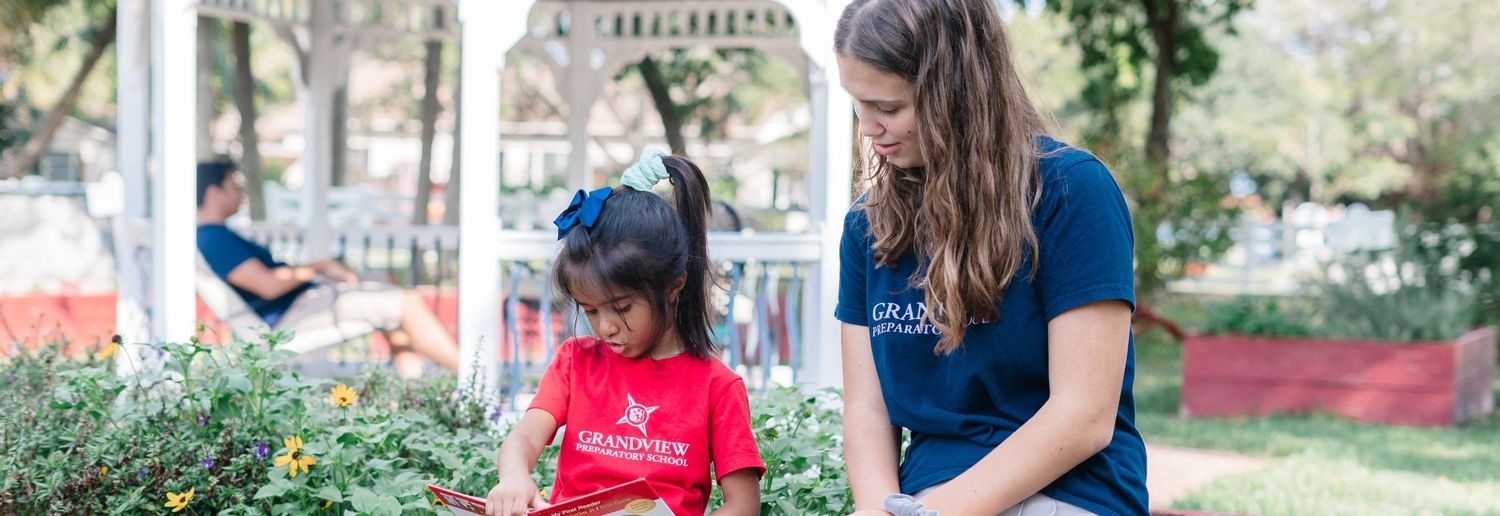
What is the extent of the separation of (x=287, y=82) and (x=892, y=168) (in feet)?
105

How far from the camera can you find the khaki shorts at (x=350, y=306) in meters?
6.08

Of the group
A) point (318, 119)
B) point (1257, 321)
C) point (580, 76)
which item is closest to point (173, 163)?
point (318, 119)

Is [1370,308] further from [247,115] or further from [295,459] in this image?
[247,115]

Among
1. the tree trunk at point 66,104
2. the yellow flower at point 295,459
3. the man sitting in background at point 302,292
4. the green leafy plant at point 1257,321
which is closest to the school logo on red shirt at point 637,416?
the yellow flower at point 295,459

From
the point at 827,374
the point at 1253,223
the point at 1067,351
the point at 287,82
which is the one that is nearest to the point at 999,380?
the point at 1067,351

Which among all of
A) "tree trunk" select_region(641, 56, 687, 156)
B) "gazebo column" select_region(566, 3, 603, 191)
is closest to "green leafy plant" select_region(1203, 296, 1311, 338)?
"gazebo column" select_region(566, 3, 603, 191)

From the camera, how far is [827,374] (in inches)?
184

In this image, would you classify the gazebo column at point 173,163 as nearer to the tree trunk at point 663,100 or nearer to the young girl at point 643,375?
the young girl at point 643,375

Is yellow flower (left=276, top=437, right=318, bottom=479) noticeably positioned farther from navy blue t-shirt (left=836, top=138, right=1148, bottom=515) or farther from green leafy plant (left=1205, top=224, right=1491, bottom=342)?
green leafy plant (left=1205, top=224, right=1491, bottom=342)

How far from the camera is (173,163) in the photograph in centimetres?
496

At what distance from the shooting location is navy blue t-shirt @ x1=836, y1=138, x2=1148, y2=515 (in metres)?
1.72

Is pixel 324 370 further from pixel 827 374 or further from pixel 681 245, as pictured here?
pixel 681 245

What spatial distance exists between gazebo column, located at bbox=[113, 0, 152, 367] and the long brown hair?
16.4ft

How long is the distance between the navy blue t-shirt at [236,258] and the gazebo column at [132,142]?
1.02 ft
